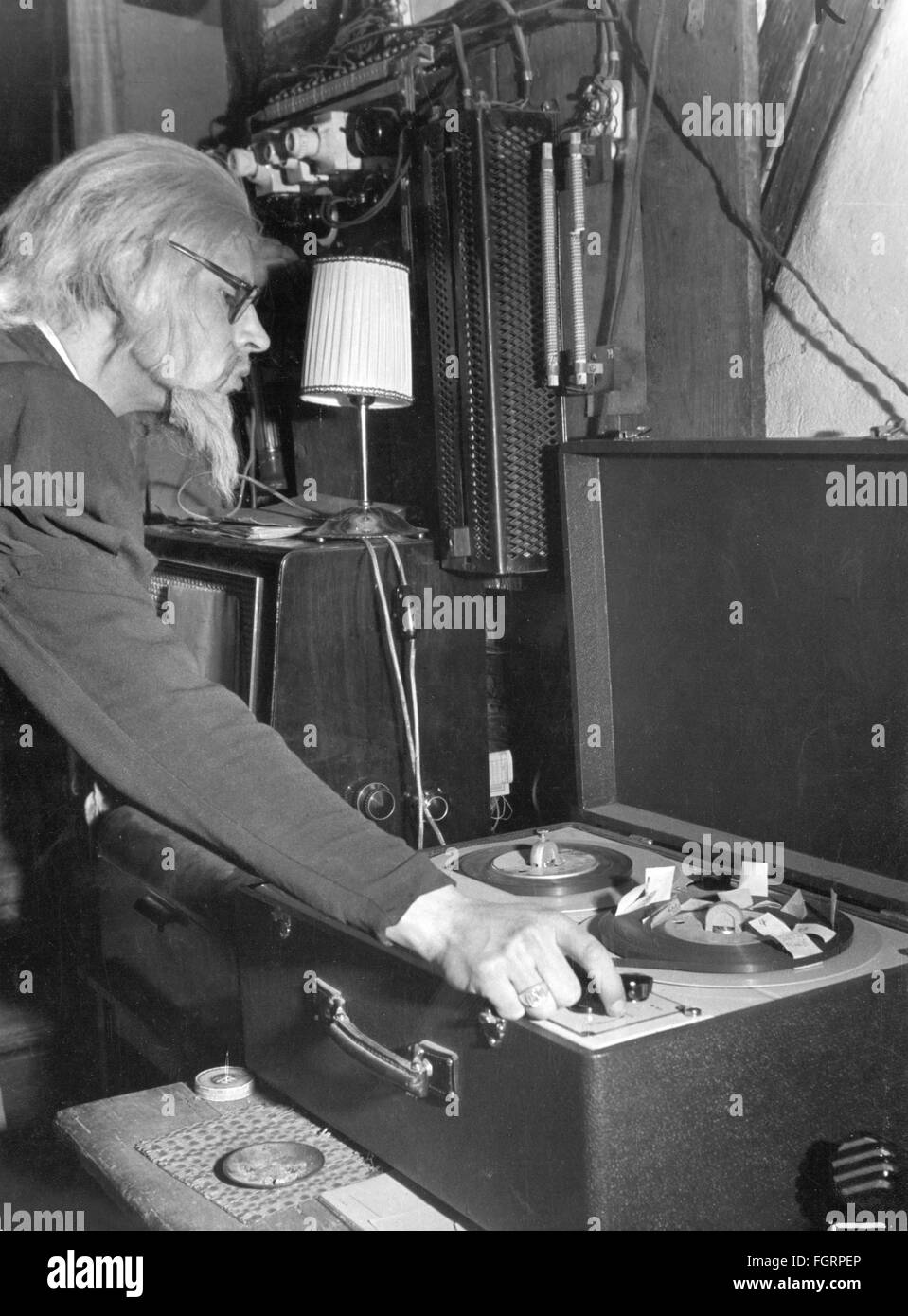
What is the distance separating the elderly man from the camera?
1.13m

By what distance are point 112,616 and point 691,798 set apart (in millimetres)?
719

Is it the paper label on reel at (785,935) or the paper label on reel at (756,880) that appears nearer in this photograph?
the paper label on reel at (785,935)

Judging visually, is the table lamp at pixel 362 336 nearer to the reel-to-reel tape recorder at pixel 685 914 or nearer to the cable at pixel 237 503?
the cable at pixel 237 503

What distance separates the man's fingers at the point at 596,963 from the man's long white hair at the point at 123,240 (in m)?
0.96

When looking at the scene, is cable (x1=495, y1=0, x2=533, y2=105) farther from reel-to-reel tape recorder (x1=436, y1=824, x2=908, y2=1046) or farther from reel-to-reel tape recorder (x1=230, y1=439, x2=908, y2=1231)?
reel-to-reel tape recorder (x1=436, y1=824, x2=908, y2=1046)

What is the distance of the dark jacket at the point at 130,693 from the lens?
46.7 inches

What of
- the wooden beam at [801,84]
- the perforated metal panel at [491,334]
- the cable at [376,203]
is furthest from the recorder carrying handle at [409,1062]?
the cable at [376,203]

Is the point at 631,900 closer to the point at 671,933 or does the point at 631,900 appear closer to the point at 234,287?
the point at 671,933

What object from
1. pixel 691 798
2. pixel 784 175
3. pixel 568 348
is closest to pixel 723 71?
Result: pixel 784 175

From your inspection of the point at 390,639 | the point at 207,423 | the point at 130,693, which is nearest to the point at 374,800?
the point at 390,639

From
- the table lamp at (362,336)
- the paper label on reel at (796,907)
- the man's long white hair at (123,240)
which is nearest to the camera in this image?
the paper label on reel at (796,907)

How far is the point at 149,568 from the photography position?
1.49 m

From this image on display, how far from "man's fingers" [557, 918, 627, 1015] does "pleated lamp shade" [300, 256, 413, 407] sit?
1321 millimetres

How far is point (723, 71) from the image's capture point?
1.85 meters
